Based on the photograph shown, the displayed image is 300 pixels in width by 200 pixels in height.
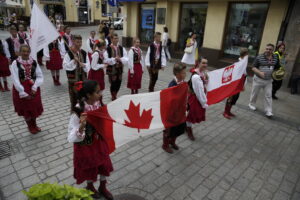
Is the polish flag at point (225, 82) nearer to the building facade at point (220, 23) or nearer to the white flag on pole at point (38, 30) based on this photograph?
the white flag on pole at point (38, 30)

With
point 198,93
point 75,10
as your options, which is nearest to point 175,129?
point 198,93

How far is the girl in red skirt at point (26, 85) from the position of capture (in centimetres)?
429

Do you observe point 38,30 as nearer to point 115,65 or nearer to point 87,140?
point 115,65

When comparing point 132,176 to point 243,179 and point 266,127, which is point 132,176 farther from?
point 266,127

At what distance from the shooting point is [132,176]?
12.1ft

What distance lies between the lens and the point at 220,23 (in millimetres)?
10922

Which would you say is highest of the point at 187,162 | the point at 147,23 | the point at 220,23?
the point at 220,23

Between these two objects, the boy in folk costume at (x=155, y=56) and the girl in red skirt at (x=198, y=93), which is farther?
the boy in folk costume at (x=155, y=56)

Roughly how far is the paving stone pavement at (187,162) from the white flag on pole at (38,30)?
1.88 meters

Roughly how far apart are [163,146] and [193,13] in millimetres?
10252

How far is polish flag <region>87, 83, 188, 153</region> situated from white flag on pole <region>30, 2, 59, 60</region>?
2.52 metres

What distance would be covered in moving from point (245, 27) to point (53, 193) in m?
11.3

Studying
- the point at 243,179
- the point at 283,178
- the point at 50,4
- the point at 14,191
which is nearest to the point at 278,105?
the point at 283,178

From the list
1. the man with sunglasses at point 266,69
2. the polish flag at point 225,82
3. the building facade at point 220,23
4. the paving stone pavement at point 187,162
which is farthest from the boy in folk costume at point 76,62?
the building facade at point 220,23
